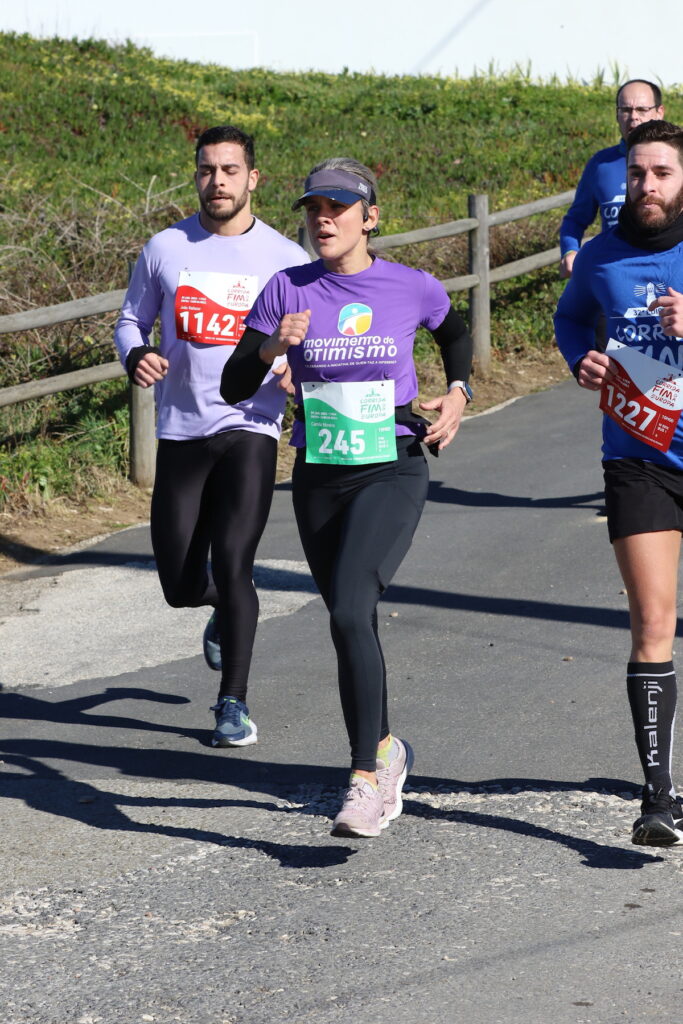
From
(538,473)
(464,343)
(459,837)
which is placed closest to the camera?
(459,837)

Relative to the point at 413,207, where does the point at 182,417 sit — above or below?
below

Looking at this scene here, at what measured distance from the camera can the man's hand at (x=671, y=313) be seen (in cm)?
437

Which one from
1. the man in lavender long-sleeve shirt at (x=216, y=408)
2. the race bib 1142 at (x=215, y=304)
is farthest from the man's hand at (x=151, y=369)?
the race bib 1142 at (x=215, y=304)

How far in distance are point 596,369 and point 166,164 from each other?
48.3 ft

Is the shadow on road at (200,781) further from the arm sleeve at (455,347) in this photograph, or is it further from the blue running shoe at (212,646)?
the arm sleeve at (455,347)

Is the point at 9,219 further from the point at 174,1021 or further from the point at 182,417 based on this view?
the point at 174,1021

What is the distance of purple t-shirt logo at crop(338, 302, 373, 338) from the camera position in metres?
4.76

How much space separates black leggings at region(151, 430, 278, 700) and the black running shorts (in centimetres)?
158

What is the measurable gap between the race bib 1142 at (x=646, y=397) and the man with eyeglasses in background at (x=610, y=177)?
3.69 metres

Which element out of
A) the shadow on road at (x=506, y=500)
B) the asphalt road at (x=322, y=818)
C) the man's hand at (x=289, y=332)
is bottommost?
the asphalt road at (x=322, y=818)

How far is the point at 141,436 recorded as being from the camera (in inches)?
397

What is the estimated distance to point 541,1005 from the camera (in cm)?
360

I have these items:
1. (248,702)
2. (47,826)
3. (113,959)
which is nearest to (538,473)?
(248,702)

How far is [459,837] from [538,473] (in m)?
5.88
